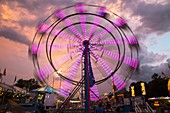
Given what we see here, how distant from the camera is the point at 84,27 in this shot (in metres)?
15.8

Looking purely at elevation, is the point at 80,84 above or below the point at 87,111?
above

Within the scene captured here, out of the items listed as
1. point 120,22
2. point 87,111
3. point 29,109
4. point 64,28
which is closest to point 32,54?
point 64,28

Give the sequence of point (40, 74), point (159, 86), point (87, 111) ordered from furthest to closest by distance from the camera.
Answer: point (159, 86) → point (40, 74) → point (87, 111)

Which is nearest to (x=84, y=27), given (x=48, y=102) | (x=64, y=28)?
(x=64, y=28)

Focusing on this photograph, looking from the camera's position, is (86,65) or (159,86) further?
(159,86)

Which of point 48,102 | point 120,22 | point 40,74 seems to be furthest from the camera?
point 48,102

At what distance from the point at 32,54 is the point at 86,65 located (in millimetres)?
4893

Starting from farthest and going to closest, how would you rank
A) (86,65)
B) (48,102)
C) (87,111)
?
(48,102), (86,65), (87,111)

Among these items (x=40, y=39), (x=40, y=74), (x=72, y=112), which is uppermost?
(x=40, y=39)

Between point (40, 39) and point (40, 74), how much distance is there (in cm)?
300

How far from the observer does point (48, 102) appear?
2536 cm

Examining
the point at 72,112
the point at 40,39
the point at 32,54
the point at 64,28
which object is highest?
the point at 64,28

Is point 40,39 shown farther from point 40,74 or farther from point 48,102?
point 48,102

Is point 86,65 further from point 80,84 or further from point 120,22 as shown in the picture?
point 120,22
